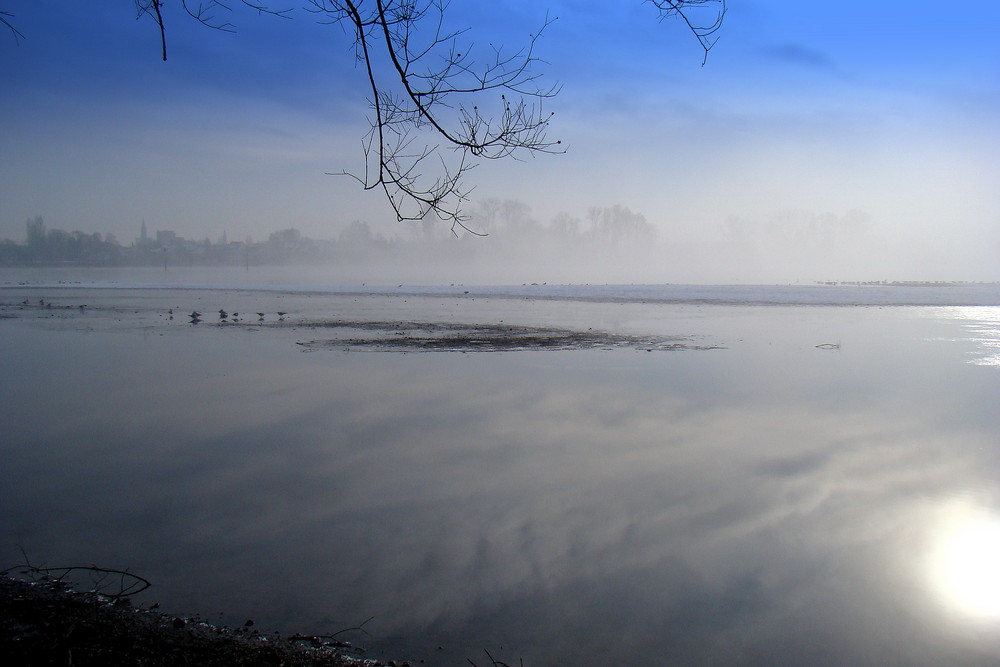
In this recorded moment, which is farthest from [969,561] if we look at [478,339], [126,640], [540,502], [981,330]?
[981,330]

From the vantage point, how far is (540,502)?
5293 millimetres

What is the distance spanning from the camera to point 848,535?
15.4ft

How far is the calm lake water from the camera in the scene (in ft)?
12.0

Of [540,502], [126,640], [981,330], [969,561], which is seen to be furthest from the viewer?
[981,330]

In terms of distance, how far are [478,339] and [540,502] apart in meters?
10.3

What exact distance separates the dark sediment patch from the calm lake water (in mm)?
2707

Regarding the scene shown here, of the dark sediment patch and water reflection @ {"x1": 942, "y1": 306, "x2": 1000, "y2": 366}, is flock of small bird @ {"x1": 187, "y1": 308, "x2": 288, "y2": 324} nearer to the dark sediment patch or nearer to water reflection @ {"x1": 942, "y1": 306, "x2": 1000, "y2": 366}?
the dark sediment patch

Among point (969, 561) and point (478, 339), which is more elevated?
point (478, 339)

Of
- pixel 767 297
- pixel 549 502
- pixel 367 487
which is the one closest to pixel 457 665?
pixel 549 502

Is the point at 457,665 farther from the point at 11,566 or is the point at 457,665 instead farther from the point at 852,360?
the point at 852,360

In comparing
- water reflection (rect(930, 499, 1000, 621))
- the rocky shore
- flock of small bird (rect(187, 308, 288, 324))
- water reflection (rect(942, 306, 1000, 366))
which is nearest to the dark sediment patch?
flock of small bird (rect(187, 308, 288, 324))

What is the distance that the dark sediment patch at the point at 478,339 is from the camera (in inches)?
560

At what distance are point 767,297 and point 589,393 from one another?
26.4 meters

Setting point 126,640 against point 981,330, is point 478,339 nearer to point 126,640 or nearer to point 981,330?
point 126,640
